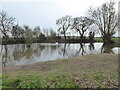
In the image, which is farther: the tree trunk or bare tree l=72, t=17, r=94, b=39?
bare tree l=72, t=17, r=94, b=39

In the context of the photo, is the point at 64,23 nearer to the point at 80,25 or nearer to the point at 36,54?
the point at 80,25

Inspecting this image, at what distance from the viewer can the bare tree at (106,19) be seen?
26.0 metres

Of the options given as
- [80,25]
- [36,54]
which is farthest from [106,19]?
[36,54]

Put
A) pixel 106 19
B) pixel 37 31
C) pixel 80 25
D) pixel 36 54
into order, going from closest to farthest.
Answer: pixel 36 54
pixel 106 19
pixel 37 31
pixel 80 25

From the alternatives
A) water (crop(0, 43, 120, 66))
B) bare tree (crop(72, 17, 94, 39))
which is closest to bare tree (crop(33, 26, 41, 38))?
bare tree (crop(72, 17, 94, 39))

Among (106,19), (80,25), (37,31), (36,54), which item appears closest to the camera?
(36,54)

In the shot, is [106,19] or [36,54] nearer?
[36,54]

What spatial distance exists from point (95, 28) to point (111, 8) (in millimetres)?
6027

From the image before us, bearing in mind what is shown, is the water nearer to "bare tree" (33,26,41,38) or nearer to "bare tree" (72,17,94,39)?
"bare tree" (33,26,41,38)

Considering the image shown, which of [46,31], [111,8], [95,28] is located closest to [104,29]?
[95,28]

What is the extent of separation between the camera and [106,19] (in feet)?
90.0

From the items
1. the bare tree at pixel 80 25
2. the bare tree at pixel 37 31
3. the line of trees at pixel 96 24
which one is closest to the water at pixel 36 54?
the line of trees at pixel 96 24

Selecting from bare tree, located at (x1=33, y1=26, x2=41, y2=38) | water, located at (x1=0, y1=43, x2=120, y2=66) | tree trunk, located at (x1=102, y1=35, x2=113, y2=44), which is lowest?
water, located at (x1=0, y1=43, x2=120, y2=66)

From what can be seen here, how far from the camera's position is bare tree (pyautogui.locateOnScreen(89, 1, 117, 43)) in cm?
2595
